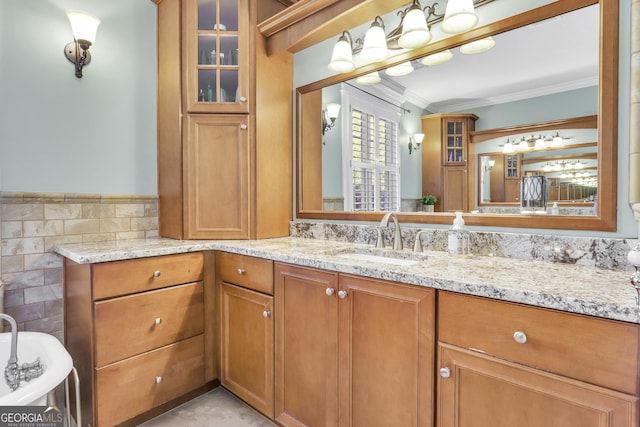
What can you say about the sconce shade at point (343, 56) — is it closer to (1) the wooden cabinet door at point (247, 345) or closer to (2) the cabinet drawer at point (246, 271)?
(2) the cabinet drawer at point (246, 271)

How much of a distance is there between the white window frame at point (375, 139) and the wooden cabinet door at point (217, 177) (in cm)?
66

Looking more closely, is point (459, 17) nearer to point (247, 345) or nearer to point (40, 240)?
point (247, 345)

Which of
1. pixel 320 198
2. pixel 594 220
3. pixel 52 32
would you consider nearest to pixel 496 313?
pixel 594 220

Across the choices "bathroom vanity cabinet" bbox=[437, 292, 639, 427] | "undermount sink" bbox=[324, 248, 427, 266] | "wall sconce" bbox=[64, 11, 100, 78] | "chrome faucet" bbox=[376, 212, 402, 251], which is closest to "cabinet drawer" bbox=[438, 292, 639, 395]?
"bathroom vanity cabinet" bbox=[437, 292, 639, 427]

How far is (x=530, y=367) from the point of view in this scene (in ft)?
3.23

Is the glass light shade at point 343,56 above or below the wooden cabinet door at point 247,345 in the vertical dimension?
above

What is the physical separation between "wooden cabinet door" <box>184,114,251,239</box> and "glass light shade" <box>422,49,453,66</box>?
3.83ft

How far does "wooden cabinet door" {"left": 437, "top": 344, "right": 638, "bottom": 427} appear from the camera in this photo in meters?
0.88

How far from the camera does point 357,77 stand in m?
2.22

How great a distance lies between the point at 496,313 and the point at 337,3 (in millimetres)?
1831

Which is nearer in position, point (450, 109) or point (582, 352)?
point (582, 352)

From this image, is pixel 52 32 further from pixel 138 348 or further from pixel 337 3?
pixel 138 348

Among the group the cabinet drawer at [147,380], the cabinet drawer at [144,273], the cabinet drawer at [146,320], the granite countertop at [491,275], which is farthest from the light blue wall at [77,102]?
the cabinet drawer at [147,380]

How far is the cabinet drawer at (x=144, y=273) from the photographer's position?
1.70 m
